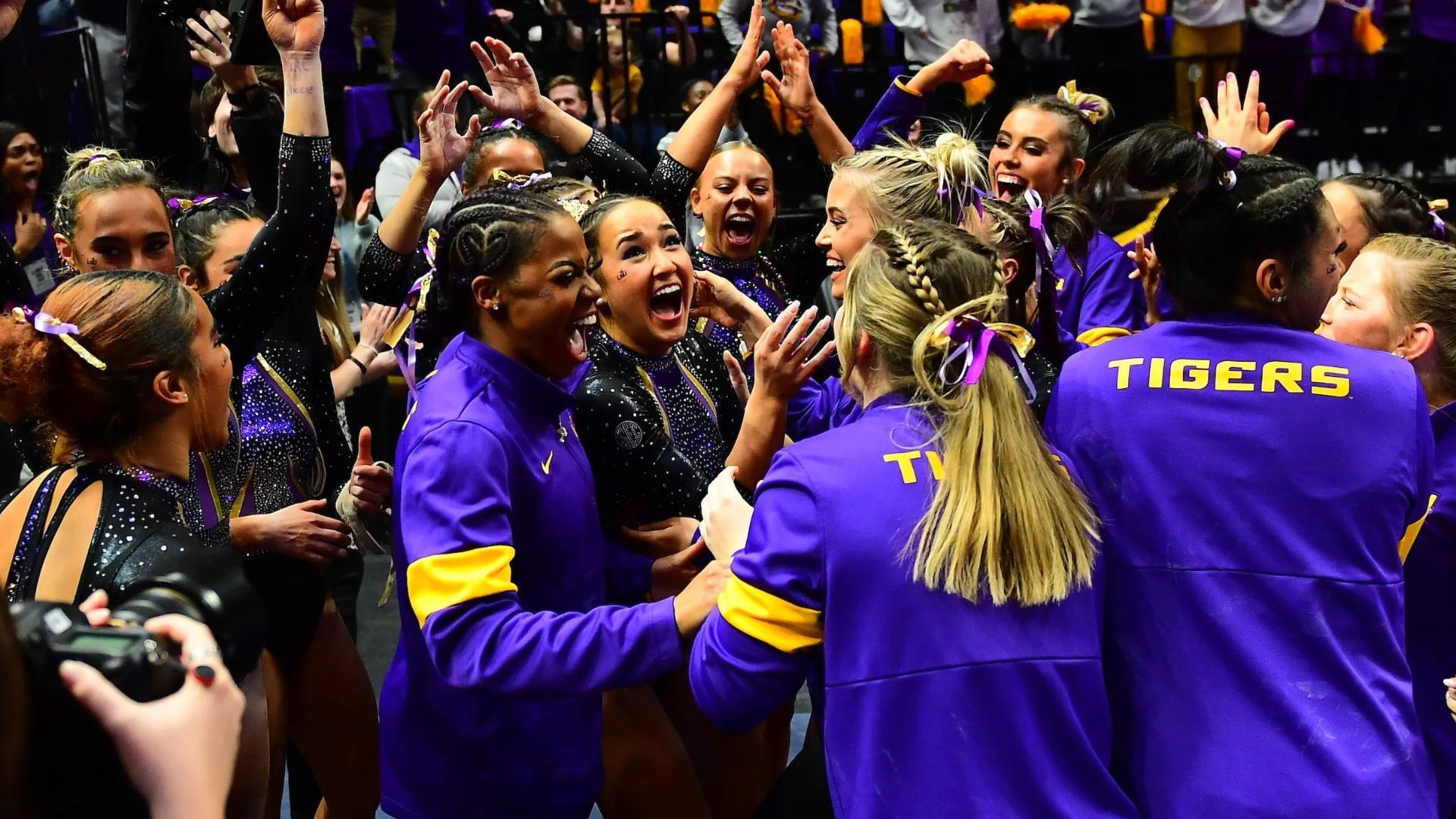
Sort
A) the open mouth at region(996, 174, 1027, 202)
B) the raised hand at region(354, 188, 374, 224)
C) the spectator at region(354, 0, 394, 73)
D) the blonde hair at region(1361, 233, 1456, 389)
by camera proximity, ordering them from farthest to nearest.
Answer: the spectator at region(354, 0, 394, 73) → the raised hand at region(354, 188, 374, 224) → the open mouth at region(996, 174, 1027, 202) → the blonde hair at region(1361, 233, 1456, 389)

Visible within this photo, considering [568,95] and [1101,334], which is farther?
[568,95]

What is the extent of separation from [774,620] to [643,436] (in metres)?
1.04

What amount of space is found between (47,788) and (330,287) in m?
3.33

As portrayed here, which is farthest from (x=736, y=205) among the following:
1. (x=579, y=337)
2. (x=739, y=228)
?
(x=579, y=337)

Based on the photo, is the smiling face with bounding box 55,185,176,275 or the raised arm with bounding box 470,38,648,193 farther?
the raised arm with bounding box 470,38,648,193

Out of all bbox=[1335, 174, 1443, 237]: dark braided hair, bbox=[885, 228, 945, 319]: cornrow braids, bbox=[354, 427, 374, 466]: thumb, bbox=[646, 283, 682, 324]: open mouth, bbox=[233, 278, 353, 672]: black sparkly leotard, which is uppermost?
bbox=[885, 228, 945, 319]: cornrow braids

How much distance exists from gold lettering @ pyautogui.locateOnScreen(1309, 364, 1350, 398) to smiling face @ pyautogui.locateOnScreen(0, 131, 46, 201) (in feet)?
15.1

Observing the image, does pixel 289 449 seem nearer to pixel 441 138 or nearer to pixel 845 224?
pixel 441 138

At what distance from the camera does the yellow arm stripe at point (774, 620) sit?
1.85m

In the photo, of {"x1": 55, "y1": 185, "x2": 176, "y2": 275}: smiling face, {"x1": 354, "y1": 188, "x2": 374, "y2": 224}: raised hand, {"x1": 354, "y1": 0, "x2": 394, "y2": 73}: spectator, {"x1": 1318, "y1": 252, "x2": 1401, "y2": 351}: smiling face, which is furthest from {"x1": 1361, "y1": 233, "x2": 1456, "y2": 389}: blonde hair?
{"x1": 354, "y1": 0, "x2": 394, "y2": 73}: spectator

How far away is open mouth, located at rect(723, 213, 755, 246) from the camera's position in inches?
159

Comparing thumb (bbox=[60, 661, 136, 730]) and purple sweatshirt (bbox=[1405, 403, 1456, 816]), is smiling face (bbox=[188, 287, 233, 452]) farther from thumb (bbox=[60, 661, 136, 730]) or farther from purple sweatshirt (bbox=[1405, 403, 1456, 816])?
purple sweatshirt (bbox=[1405, 403, 1456, 816])

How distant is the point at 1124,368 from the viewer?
206 cm

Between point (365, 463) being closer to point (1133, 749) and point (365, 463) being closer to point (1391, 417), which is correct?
point (1133, 749)
